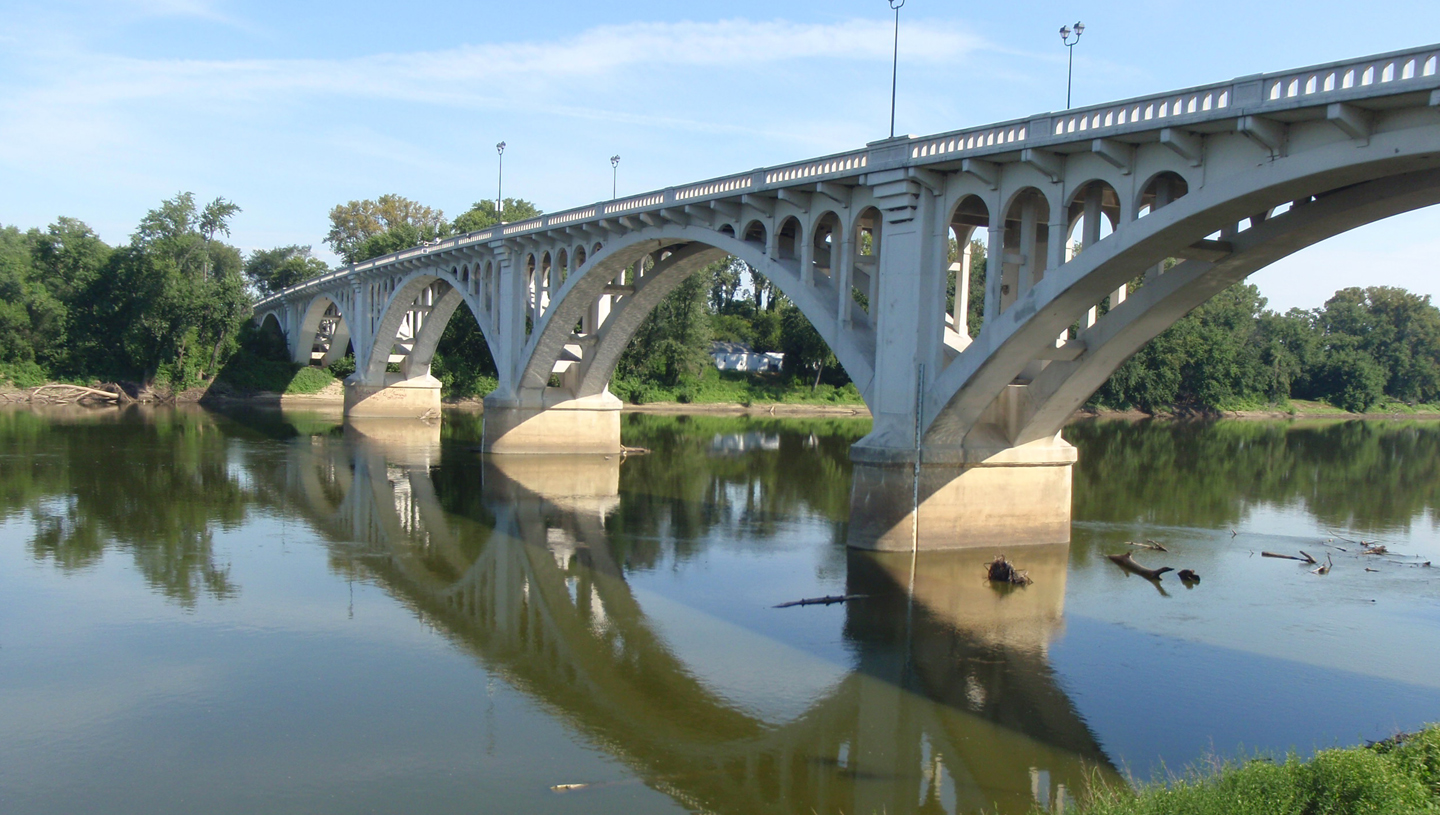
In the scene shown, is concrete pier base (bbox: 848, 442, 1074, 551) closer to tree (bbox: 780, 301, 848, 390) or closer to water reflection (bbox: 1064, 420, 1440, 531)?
water reflection (bbox: 1064, 420, 1440, 531)

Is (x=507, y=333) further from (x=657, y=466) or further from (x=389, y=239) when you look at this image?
(x=389, y=239)

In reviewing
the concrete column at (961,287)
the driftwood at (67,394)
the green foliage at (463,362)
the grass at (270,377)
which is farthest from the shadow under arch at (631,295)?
the grass at (270,377)

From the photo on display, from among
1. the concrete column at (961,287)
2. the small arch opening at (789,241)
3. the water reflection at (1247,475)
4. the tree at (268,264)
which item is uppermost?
the tree at (268,264)

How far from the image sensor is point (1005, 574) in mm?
20750

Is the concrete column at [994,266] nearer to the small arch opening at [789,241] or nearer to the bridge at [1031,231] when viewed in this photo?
the bridge at [1031,231]

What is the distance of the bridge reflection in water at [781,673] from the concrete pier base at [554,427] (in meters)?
12.9

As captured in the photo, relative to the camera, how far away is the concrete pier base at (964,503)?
22234 millimetres

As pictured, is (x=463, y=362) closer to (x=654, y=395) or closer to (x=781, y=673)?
(x=654, y=395)

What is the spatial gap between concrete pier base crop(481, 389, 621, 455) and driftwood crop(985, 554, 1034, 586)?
22.8m

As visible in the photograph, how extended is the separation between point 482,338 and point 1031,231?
58934 mm

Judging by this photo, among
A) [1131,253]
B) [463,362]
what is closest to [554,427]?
[1131,253]

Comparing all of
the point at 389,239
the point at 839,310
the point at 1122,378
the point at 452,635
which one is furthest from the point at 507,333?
the point at 1122,378

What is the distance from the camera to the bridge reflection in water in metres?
11.4

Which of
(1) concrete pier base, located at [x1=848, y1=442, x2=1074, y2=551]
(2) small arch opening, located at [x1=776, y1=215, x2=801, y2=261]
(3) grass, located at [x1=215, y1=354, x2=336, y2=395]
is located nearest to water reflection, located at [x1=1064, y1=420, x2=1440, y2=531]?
(1) concrete pier base, located at [x1=848, y1=442, x2=1074, y2=551]
